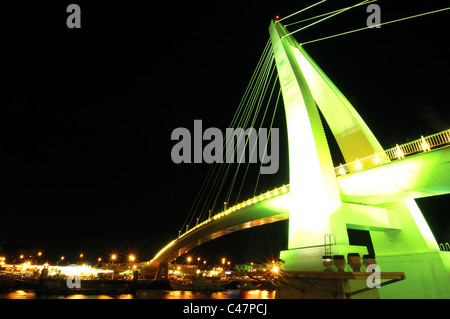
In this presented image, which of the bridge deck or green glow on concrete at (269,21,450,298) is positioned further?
green glow on concrete at (269,21,450,298)

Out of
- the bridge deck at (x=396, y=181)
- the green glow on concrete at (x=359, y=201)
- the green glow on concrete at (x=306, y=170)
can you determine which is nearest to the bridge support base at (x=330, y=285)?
the green glow on concrete at (x=359, y=201)

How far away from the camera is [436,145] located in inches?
409

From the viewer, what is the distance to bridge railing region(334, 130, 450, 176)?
10.3 m

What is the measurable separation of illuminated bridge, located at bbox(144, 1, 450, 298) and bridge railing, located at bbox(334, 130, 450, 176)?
0.10 feet

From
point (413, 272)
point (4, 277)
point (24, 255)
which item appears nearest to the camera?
point (413, 272)

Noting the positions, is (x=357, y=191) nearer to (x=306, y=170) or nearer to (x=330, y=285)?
(x=306, y=170)

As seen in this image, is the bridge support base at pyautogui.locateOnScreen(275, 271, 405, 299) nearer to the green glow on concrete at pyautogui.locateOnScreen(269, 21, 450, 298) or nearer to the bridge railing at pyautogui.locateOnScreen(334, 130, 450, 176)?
the green glow on concrete at pyautogui.locateOnScreen(269, 21, 450, 298)

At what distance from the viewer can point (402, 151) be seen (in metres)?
11.5

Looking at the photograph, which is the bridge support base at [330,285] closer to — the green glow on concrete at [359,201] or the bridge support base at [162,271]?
the green glow on concrete at [359,201]

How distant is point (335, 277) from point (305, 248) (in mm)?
2730

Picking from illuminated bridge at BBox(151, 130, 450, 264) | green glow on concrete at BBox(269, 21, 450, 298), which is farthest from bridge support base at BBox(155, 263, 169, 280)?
green glow on concrete at BBox(269, 21, 450, 298)

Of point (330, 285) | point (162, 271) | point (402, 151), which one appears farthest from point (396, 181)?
point (162, 271)
